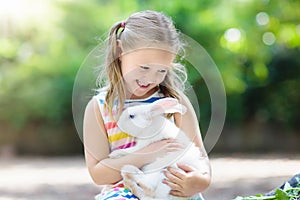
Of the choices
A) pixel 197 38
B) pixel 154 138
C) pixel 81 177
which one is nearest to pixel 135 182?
pixel 154 138

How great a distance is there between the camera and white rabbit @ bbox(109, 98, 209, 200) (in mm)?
1148

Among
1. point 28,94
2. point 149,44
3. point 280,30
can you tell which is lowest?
point 28,94

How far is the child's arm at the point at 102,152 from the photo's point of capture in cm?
117

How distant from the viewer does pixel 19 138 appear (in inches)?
235

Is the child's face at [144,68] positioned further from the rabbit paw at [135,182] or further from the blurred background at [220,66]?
the blurred background at [220,66]

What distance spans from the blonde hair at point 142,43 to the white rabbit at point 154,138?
1.9 inches

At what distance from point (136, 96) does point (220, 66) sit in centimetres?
427

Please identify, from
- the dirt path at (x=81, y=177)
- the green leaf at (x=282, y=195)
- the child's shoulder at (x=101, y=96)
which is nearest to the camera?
the green leaf at (x=282, y=195)

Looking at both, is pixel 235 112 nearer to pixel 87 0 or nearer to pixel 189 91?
pixel 87 0

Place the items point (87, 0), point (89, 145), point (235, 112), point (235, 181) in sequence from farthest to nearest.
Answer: point (87, 0), point (235, 112), point (235, 181), point (89, 145)

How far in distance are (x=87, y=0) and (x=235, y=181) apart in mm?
2825

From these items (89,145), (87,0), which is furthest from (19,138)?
(89,145)

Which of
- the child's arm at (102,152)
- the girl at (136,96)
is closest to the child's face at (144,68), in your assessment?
the girl at (136,96)

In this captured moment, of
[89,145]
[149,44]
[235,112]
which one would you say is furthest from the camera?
[235,112]
